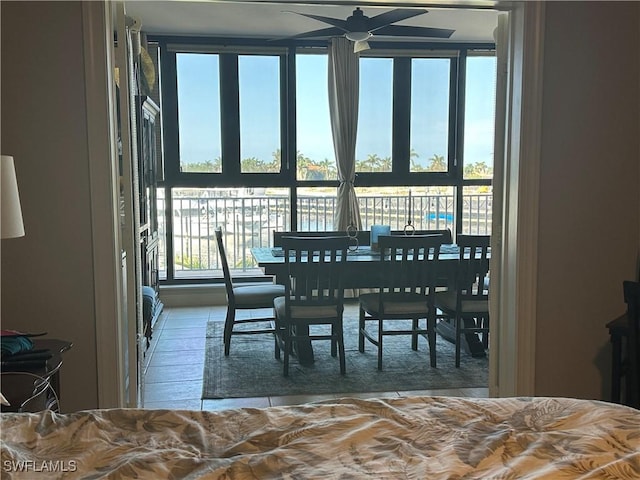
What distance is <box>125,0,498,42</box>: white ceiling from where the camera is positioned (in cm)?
518

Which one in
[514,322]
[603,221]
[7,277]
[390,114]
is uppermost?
[390,114]

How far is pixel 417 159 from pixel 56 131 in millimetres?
4572

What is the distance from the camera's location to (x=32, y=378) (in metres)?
2.02

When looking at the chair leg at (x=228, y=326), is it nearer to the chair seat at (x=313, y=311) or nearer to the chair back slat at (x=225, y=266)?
the chair back slat at (x=225, y=266)

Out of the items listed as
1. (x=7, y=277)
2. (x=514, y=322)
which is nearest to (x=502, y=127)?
(x=514, y=322)

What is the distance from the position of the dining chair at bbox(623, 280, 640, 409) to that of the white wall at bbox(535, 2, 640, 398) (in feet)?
1.36

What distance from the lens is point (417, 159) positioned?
6.60 metres

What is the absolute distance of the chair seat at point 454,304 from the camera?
427 cm

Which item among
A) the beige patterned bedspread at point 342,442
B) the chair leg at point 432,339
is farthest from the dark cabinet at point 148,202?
the beige patterned bedspread at point 342,442

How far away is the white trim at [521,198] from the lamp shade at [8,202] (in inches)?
85.0

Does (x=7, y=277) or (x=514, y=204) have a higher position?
(x=514, y=204)

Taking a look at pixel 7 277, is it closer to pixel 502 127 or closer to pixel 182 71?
pixel 502 127

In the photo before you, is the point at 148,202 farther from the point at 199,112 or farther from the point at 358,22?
the point at 358,22

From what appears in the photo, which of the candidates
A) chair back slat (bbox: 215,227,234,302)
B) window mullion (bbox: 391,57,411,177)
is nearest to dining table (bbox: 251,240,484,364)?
chair back slat (bbox: 215,227,234,302)
